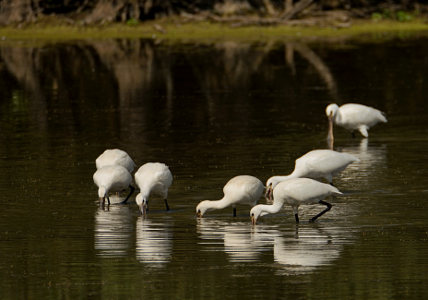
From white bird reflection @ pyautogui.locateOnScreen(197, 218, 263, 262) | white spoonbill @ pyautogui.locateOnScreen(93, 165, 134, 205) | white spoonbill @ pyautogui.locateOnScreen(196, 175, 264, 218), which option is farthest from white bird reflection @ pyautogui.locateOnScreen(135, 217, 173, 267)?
white spoonbill @ pyautogui.locateOnScreen(93, 165, 134, 205)

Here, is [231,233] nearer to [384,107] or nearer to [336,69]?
[384,107]

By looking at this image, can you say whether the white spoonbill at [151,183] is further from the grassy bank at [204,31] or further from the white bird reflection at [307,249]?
the grassy bank at [204,31]

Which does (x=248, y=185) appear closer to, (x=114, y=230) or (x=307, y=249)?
(x=114, y=230)

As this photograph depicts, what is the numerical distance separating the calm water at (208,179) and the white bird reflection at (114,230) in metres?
0.02

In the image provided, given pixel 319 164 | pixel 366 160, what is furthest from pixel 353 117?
pixel 319 164

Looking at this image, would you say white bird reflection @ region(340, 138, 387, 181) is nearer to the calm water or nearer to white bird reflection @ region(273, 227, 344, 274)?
the calm water

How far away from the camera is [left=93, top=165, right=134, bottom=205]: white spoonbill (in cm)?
1609

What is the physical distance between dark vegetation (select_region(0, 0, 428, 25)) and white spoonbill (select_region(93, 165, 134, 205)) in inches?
1394

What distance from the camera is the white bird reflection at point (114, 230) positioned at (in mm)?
13664

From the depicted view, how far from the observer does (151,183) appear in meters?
15.8

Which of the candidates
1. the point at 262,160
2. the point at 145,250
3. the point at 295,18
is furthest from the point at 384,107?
the point at 295,18

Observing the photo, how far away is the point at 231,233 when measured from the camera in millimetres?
14469

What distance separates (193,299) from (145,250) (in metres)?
2.25

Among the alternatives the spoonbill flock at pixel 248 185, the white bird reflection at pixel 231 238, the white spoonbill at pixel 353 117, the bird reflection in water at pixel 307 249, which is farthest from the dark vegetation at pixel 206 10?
the bird reflection in water at pixel 307 249
